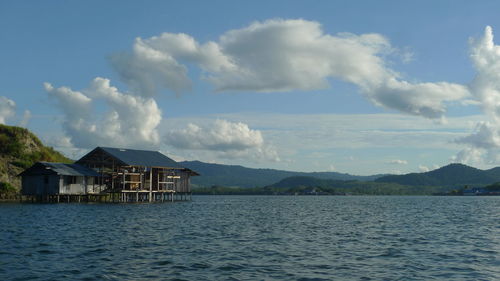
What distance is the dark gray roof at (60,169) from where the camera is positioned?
283 feet

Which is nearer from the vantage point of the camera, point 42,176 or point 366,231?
point 366,231

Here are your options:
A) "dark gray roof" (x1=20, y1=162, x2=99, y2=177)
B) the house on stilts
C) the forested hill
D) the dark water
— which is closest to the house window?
the house on stilts

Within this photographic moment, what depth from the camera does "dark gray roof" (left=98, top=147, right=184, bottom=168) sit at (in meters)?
91.3

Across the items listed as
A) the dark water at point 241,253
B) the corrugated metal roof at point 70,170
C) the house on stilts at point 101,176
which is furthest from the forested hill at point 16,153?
the dark water at point 241,253

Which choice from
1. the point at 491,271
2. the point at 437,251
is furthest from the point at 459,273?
the point at 437,251

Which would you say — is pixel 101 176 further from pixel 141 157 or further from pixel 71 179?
pixel 141 157

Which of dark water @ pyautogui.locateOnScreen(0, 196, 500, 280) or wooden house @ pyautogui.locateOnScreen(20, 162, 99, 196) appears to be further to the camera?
wooden house @ pyautogui.locateOnScreen(20, 162, 99, 196)

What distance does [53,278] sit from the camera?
72.1ft

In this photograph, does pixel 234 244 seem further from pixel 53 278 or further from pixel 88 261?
pixel 53 278

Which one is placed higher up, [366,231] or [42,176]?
[42,176]

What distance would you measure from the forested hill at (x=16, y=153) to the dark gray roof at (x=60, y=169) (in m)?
12.2

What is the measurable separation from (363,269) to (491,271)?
6.74 m

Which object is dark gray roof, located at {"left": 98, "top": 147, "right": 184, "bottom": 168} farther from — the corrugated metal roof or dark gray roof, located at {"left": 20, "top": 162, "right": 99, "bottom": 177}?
dark gray roof, located at {"left": 20, "top": 162, "right": 99, "bottom": 177}

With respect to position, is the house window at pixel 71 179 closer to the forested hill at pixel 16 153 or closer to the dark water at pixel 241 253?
the forested hill at pixel 16 153
